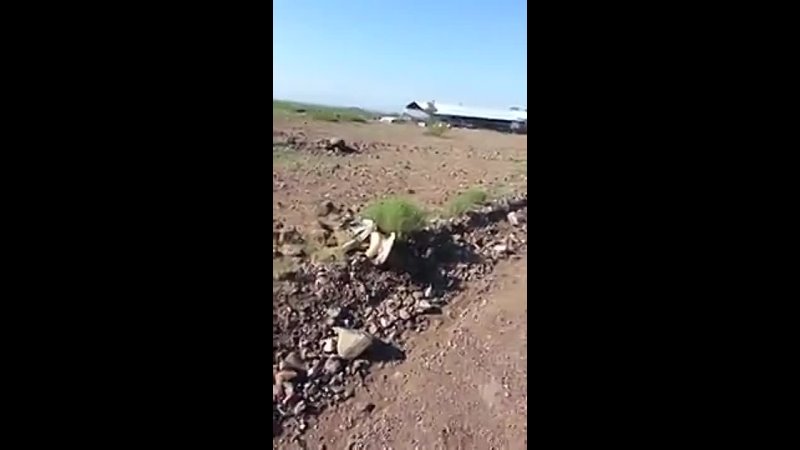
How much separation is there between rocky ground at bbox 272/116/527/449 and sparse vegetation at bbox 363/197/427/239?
0.02 meters

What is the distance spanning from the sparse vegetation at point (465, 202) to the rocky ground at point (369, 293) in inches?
1.1

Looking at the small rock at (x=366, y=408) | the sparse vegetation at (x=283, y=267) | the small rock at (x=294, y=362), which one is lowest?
the small rock at (x=366, y=408)

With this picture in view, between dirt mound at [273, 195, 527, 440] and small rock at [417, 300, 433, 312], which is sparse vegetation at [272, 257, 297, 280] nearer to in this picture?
dirt mound at [273, 195, 527, 440]

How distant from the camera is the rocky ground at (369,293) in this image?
1061mm

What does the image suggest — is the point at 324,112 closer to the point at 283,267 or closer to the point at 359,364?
the point at 283,267

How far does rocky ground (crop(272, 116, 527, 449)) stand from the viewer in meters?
1.06

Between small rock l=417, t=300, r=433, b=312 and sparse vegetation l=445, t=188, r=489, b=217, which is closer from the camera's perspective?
small rock l=417, t=300, r=433, b=312

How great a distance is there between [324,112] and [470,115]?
0.29 metres

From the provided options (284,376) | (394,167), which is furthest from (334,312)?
(394,167)

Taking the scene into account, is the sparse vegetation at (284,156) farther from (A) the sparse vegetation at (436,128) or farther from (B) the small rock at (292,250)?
(A) the sparse vegetation at (436,128)

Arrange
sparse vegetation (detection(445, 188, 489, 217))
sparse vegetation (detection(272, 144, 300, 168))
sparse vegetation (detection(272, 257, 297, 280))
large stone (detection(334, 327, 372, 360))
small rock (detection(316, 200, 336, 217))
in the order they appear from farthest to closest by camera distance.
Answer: sparse vegetation (detection(445, 188, 489, 217))
small rock (detection(316, 200, 336, 217))
large stone (detection(334, 327, 372, 360))
sparse vegetation (detection(272, 257, 297, 280))
sparse vegetation (detection(272, 144, 300, 168))

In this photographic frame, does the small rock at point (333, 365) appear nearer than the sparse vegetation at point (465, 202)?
Yes

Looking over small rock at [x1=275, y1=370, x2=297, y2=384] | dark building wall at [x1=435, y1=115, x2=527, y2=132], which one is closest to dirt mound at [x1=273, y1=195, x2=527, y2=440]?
small rock at [x1=275, y1=370, x2=297, y2=384]

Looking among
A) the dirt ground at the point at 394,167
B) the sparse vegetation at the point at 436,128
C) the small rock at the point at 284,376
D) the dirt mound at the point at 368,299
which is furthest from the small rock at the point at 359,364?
the sparse vegetation at the point at 436,128
